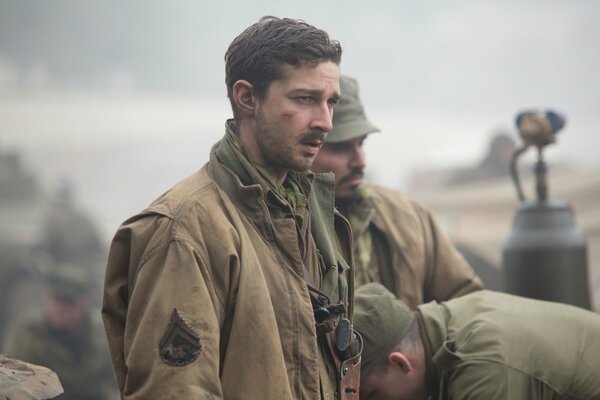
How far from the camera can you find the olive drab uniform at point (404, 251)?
432cm

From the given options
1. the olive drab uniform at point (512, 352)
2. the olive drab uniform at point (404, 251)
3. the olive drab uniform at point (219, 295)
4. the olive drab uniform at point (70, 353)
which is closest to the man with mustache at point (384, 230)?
the olive drab uniform at point (404, 251)

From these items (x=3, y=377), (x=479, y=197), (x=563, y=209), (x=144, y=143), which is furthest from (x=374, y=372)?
(x=144, y=143)

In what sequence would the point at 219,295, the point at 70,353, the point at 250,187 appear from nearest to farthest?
1. the point at 219,295
2. the point at 250,187
3. the point at 70,353

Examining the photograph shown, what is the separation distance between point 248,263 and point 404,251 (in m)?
1.91

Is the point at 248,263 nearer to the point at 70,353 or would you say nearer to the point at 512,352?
the point at 512,352

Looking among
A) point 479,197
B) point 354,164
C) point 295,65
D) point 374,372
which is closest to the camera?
point 295,65

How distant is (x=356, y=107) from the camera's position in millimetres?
4465

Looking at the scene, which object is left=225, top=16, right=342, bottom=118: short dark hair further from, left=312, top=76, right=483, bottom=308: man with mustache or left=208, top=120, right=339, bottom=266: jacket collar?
left=312, top=76, right=483, bottom=308: man with mustache

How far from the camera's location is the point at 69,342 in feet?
30.0

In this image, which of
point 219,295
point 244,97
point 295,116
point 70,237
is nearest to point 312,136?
point 295,116

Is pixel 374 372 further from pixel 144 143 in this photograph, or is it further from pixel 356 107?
pixel 144 143

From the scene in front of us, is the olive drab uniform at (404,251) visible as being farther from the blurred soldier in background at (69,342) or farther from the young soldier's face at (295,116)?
the blurred soldier in background at (69,342)

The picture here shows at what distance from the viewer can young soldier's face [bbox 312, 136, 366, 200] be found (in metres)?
4.30

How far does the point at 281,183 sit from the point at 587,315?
59.1 inches
